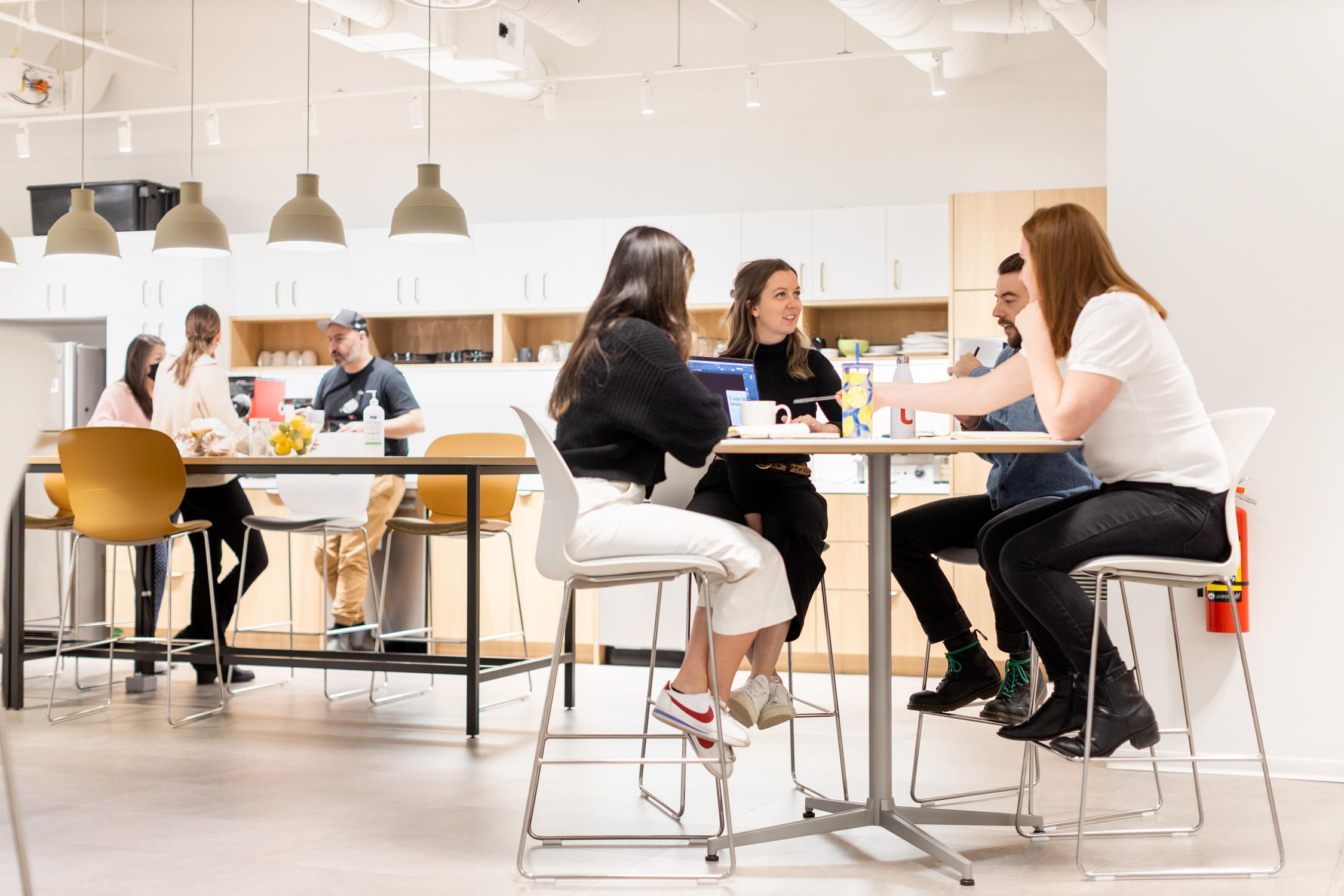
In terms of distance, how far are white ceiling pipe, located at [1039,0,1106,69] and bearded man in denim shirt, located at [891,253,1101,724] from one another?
2.60 m

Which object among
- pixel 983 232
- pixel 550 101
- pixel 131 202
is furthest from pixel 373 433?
pixel 131 202

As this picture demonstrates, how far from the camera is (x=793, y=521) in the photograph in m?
3.02

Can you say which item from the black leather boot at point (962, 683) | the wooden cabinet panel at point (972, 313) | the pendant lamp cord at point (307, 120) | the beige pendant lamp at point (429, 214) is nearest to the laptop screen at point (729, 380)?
the black leather boot at point (962, 683)

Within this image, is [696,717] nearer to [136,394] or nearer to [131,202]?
[136,394]

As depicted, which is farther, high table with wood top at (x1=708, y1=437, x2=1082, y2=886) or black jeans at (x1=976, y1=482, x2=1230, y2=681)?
high table with wood top at (x1=708, y1=437, x2=1082, y2=886)

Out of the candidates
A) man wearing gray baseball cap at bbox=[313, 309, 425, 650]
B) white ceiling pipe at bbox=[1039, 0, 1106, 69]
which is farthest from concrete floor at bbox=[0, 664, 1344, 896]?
white ceiling pipe at bbox=[1039, 0, 1106, 69]

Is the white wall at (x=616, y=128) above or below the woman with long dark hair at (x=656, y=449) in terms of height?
above

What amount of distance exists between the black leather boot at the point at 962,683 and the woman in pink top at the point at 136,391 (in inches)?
154

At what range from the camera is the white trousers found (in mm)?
2406

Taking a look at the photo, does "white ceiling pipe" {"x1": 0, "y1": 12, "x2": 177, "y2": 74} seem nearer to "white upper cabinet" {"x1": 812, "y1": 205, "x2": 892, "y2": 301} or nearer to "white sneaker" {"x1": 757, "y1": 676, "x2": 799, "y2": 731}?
"white upper cabinet" {"x1": 812, "y1": 205, "x2": 892, "y2": 301}

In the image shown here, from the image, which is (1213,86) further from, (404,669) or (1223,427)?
(404,669)

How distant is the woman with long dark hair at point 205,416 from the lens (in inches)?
193

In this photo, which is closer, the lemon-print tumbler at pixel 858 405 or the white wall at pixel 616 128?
the lemon-print tumbler at pixel 858 405

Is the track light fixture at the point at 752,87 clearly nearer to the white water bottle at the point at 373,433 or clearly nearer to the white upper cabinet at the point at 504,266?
the white upper cabinet at the point at 504,266
